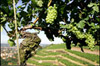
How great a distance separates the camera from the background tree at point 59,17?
252 cm

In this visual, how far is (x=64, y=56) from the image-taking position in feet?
78.2

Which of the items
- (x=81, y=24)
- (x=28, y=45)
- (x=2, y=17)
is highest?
(x=2, y=17)

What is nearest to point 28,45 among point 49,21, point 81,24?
point 49,21

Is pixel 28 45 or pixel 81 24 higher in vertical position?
pixel 81 24

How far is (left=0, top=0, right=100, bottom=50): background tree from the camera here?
252 cm

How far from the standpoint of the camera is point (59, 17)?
9.21 feet

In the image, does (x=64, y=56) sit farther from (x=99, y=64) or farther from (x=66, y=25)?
(x=66, y=25)

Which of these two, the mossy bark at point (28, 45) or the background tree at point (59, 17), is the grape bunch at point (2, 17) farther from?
the mossy bark at point (28, 45)

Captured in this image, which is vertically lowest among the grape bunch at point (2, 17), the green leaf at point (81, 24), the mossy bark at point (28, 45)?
the mossy bark at point (28, 45)

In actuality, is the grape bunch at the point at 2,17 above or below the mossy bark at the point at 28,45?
above

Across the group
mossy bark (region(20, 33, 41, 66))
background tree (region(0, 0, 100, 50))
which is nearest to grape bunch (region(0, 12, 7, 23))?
background tree (region(0, 0, 100, 50))

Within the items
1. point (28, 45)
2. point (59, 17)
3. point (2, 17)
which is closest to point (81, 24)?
point (59, 17)

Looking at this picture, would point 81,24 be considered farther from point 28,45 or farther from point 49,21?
point 28,45

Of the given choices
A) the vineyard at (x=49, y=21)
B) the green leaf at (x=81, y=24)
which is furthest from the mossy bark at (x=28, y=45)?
the green leaf at (x=81, y=24)
